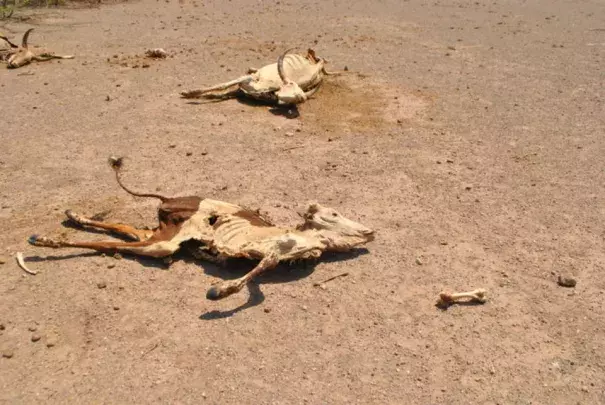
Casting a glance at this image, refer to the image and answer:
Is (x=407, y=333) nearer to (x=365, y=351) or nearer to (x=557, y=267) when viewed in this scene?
(x=365, y=351)

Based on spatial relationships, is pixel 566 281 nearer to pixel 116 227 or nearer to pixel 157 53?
pixel 116 227

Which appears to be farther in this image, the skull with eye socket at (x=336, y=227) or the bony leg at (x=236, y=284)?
the skull with eye socket at (x=336, y=227)

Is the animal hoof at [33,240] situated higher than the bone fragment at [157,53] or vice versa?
the bone fragment at [157,53]

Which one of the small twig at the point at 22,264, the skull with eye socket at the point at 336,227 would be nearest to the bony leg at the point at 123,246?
the small twig at the point at 22,264

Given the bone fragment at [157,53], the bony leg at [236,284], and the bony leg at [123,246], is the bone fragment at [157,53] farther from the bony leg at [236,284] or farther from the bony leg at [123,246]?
the bony leg at [236,284]

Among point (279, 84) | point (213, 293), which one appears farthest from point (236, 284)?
point (279, 84)

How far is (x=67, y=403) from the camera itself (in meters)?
Result: 3.40

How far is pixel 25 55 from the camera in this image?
9102mm

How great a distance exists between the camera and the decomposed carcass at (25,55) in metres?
9.02

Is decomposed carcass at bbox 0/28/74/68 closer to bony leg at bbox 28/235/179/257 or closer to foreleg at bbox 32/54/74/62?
foreleg at bbox 32/54/74/62

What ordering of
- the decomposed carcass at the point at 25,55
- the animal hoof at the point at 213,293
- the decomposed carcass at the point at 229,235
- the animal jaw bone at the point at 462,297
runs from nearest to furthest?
the animal hoof at the point at 213,293 < the animal jaw bone at the point at 462,297 < the decomposed carcass at the point at 229,235 < the decomposed carcass at the point at 25,55

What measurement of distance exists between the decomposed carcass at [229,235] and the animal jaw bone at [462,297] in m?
0.73

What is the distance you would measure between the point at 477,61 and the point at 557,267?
5.51m

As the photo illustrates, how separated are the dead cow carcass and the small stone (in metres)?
4.00
